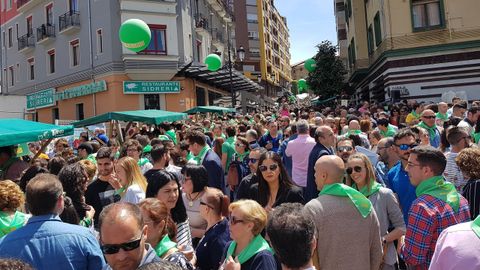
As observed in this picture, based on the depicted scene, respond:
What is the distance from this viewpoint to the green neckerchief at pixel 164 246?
3009 millimetres

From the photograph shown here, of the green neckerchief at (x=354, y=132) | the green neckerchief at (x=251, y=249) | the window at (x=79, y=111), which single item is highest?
the window at (x=79, y=111)

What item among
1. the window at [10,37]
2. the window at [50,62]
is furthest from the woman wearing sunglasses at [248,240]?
the window at [10,37]

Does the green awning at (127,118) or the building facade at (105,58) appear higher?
the building facade at (105,58)

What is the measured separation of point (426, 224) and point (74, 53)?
94.6 feet

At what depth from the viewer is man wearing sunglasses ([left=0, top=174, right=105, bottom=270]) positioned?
120 inches

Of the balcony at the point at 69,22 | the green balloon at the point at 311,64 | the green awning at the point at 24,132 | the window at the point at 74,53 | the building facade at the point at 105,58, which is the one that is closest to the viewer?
the green awning at the point at 24,132

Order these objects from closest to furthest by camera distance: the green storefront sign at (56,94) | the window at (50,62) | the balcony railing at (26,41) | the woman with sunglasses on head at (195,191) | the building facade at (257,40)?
1. the woman with sunglasses on head at (195,191)
2. the green storefront sign at (56,94)
3. the window at (50,62)
4. the balcony railing at (26,41)
5. the building facade at (257,40)

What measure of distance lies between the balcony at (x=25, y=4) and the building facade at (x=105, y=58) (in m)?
0.10

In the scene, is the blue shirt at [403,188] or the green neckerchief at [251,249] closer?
the green neckerchief at [251,249]

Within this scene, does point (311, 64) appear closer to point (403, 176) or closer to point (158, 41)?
point (158, 41)

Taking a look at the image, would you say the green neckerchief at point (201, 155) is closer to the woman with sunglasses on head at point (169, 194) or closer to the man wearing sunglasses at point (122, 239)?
the woman with sunglasses on head at point (169, 194)

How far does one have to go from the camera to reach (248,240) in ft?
10.3

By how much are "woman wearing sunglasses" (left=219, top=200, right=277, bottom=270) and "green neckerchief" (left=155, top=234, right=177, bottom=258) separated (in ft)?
1.37

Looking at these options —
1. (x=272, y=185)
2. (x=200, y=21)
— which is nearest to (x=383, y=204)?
(x=272, y=185)
